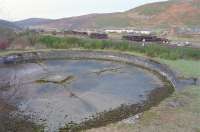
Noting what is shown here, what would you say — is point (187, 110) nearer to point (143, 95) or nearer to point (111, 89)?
point (143, 95)

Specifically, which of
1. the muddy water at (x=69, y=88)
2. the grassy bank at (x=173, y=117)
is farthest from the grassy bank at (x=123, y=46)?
the grassy bank at (x=173, y=117)

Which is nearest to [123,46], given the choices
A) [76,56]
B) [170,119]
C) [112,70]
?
[76,56]

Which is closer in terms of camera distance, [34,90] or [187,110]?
[187,110]

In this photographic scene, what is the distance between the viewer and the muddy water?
11734mm

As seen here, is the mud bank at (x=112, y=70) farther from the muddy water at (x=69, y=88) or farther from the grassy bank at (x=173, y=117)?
the grassy bank at (x=173, y=117)

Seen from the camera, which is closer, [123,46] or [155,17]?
[123,46]

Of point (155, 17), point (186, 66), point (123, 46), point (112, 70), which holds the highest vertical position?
point (155, 17)

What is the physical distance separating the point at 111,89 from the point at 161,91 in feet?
7.21

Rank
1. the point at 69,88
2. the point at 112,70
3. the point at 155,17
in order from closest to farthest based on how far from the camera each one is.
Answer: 1. the point at 69,88
2. the point at 112,70
3. the point at 155,17

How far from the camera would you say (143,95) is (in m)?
13.5

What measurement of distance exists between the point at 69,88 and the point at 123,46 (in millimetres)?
9434

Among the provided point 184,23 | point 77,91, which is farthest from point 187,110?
point 184,23

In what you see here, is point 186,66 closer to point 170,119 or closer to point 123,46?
point 123,46

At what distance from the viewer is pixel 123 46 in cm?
2333
